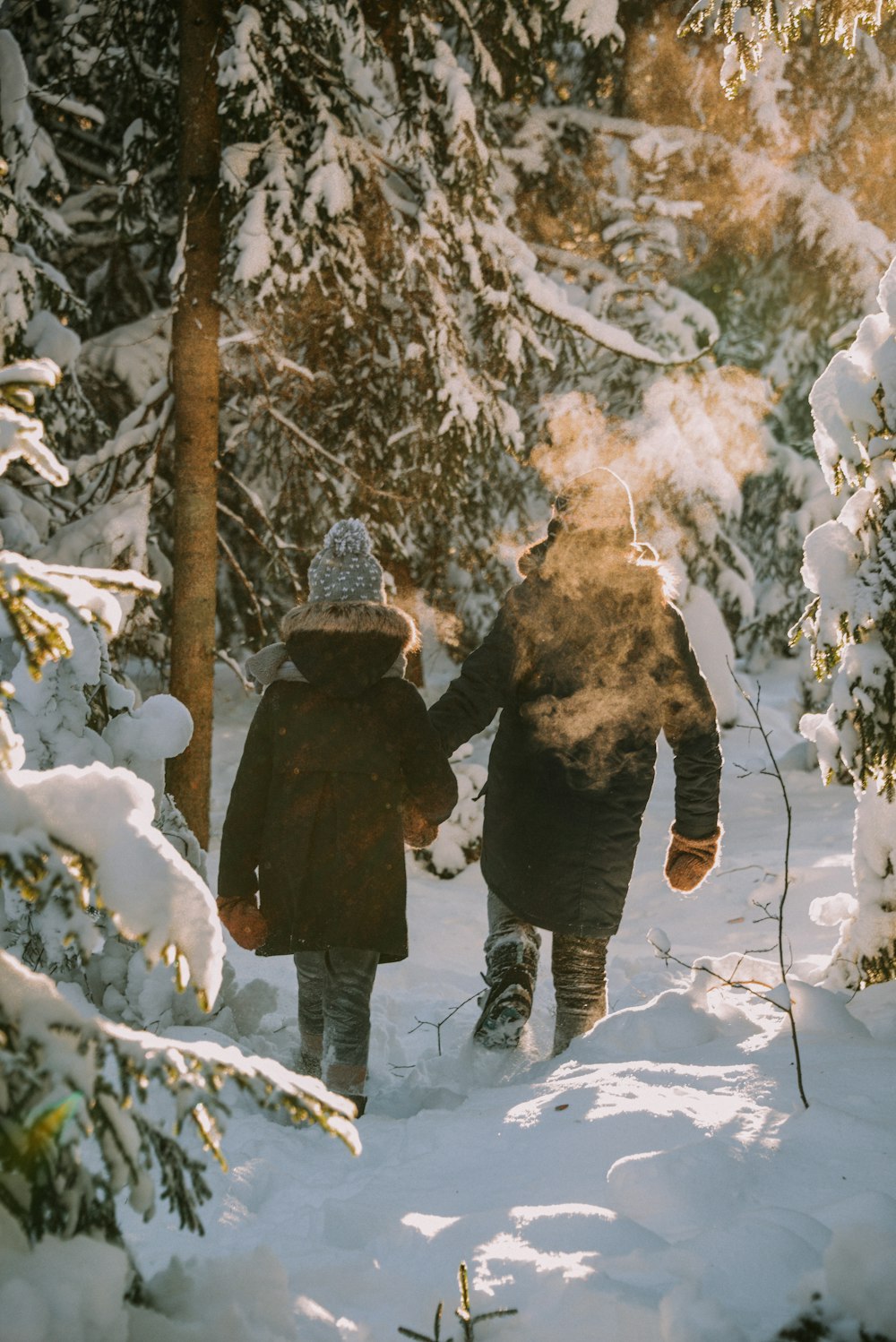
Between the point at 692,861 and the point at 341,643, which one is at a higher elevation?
the point at 341,643

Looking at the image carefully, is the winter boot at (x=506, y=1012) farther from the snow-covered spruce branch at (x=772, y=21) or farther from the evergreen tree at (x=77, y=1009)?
the snow-covered spruce branch at (x=772, y=21)

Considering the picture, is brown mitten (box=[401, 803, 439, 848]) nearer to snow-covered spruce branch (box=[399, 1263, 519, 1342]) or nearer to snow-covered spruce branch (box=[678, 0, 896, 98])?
snow-covered spruce branch (box=[399, 1263, 519, 1342])

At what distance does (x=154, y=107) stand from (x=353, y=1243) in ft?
24.4

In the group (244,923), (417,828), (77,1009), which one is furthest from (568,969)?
(77,1009)

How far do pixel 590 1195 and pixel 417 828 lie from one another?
170cm

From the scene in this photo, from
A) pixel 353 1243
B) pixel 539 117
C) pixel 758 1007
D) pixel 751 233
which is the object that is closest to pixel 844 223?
pixel 751 233

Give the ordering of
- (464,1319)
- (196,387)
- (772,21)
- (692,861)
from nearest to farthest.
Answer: (464,1319) → (772,21) → (692,861) → (196,387)

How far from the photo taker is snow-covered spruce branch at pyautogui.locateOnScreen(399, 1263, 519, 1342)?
187 centimetres

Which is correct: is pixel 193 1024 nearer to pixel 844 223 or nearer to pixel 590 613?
pixel 590 613

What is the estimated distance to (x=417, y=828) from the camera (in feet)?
13.0

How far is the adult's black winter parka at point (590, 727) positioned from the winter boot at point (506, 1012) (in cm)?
25

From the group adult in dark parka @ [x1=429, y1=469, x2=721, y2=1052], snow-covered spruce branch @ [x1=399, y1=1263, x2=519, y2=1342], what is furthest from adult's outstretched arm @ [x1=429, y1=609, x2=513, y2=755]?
snow-covered spruce branch @ [x1=399, y1=1263, x2=519, y2=1342]

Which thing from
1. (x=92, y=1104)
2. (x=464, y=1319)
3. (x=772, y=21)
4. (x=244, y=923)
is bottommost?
(x=244, y=923)

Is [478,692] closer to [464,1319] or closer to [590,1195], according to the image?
[590,1195]
